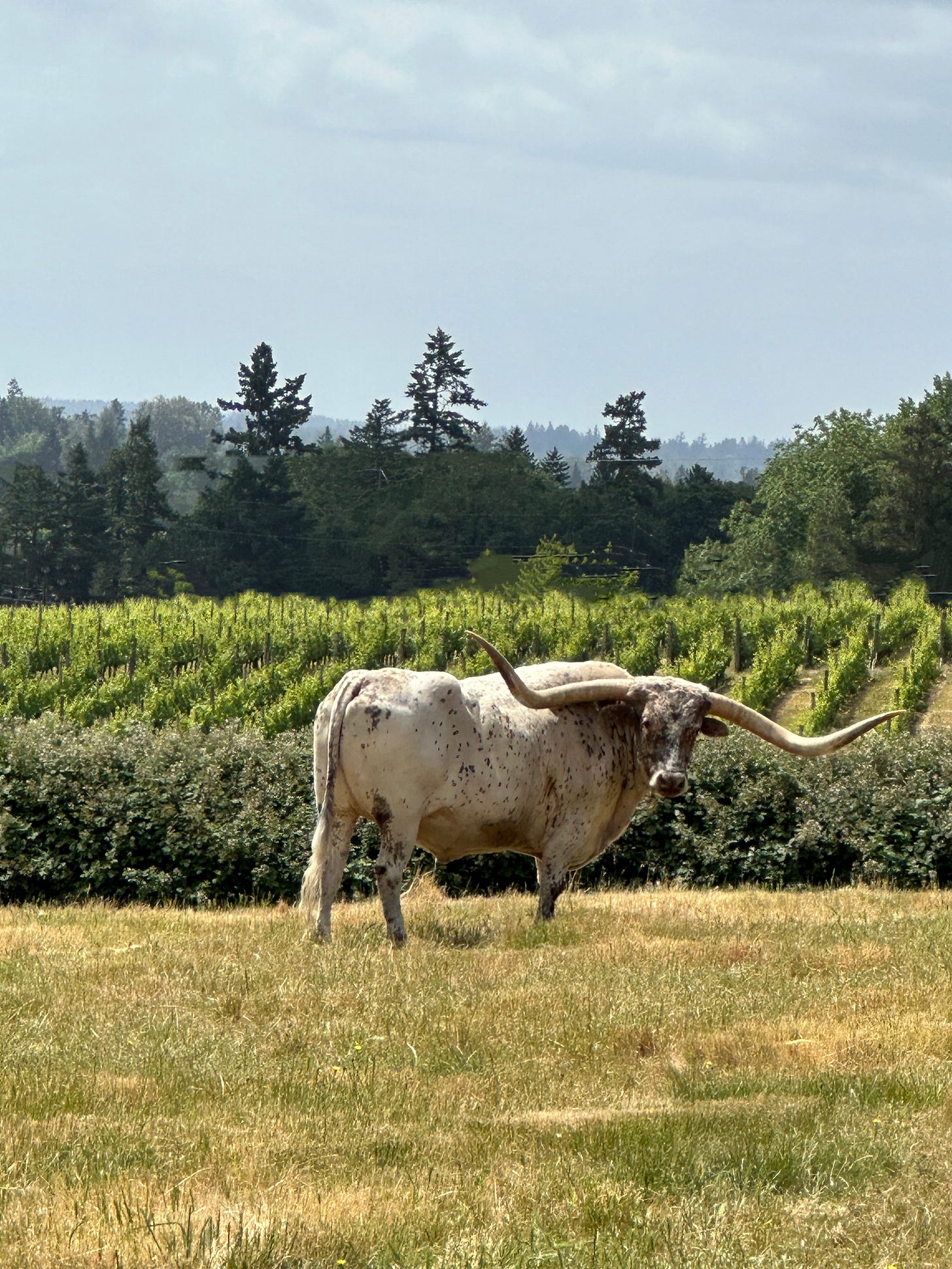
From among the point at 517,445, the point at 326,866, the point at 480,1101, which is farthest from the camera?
the point at 517,445

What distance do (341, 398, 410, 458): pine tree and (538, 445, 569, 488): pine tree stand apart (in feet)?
31.3

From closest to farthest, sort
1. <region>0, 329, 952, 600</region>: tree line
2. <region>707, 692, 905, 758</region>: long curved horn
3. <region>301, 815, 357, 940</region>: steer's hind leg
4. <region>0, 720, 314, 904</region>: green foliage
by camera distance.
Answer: <region>301, 815, 357, 940</region>: steer's hind leg → <region>707, 692, 905, 758</region>: long curved horn → <region>0, 720, 314, 904</region>: green foliage → <region>0, 329, 952, 600</region>: tree line

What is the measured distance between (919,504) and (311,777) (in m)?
57.2

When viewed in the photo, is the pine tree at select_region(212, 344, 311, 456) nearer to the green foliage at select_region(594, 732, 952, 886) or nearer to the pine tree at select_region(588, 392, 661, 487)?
the pine tree at select_region(588, 392, 661, 487)

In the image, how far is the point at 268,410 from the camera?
9694 centimetres

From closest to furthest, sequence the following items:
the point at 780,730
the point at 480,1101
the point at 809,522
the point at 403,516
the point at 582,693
A: the point at 480,1101 < the point at 582,693 < the point at 780,730 < the point at 809,522 < the point at 403,516

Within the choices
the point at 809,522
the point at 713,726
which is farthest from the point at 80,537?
the point at 713,726

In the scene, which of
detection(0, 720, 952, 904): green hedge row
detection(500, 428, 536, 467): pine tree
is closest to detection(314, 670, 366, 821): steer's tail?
detection(0, 720, 952, 904): green hedge row

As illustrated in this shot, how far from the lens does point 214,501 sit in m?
83.4

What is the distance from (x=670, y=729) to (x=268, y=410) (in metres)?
88.9

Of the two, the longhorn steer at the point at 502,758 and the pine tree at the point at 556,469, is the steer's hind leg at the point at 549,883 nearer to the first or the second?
the longhorn steer at the point at 502,758

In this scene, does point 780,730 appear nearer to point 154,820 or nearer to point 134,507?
point 154,820

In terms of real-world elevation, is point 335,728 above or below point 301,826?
above

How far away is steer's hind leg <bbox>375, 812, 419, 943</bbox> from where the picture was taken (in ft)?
32.8
